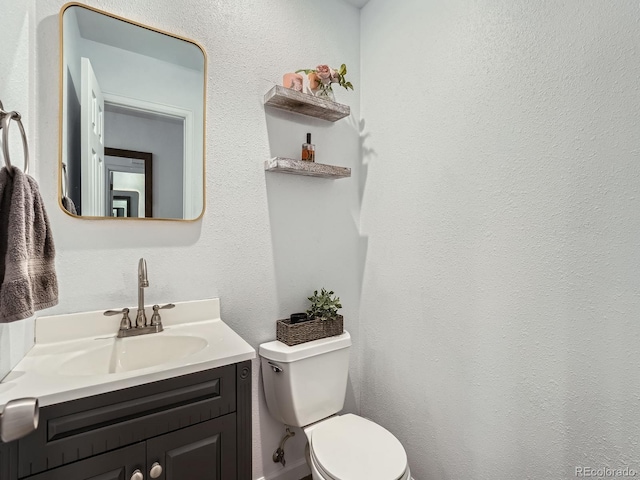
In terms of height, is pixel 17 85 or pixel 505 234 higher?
pixel 17 85

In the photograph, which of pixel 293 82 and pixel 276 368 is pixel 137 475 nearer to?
pixel 276 368

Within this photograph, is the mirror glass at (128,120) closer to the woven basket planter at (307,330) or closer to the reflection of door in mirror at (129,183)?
the reflection of door in mirror at (129,183)

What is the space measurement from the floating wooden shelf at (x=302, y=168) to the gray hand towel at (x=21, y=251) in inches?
34.1

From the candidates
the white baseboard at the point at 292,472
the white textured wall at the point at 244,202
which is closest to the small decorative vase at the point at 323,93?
the white textured wall at the point at 244,202

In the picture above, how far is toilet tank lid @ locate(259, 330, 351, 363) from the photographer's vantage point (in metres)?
1.42

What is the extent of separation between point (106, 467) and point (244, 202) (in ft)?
3.40

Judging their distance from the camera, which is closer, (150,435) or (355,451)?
(150,435)

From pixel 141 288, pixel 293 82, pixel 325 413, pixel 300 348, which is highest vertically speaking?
pixel 293 82

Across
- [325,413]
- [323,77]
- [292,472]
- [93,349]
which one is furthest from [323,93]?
[292,472]

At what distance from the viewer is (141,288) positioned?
1232 mm

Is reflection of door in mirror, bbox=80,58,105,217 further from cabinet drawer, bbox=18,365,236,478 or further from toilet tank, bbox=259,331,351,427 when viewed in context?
toilet tank, bbox=259,331,351,427

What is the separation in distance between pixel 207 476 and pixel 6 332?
0.67m

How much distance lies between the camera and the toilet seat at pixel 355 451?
43.9 inches

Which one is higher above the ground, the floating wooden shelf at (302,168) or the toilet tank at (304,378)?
the floating wooden shelf at (302,168)
